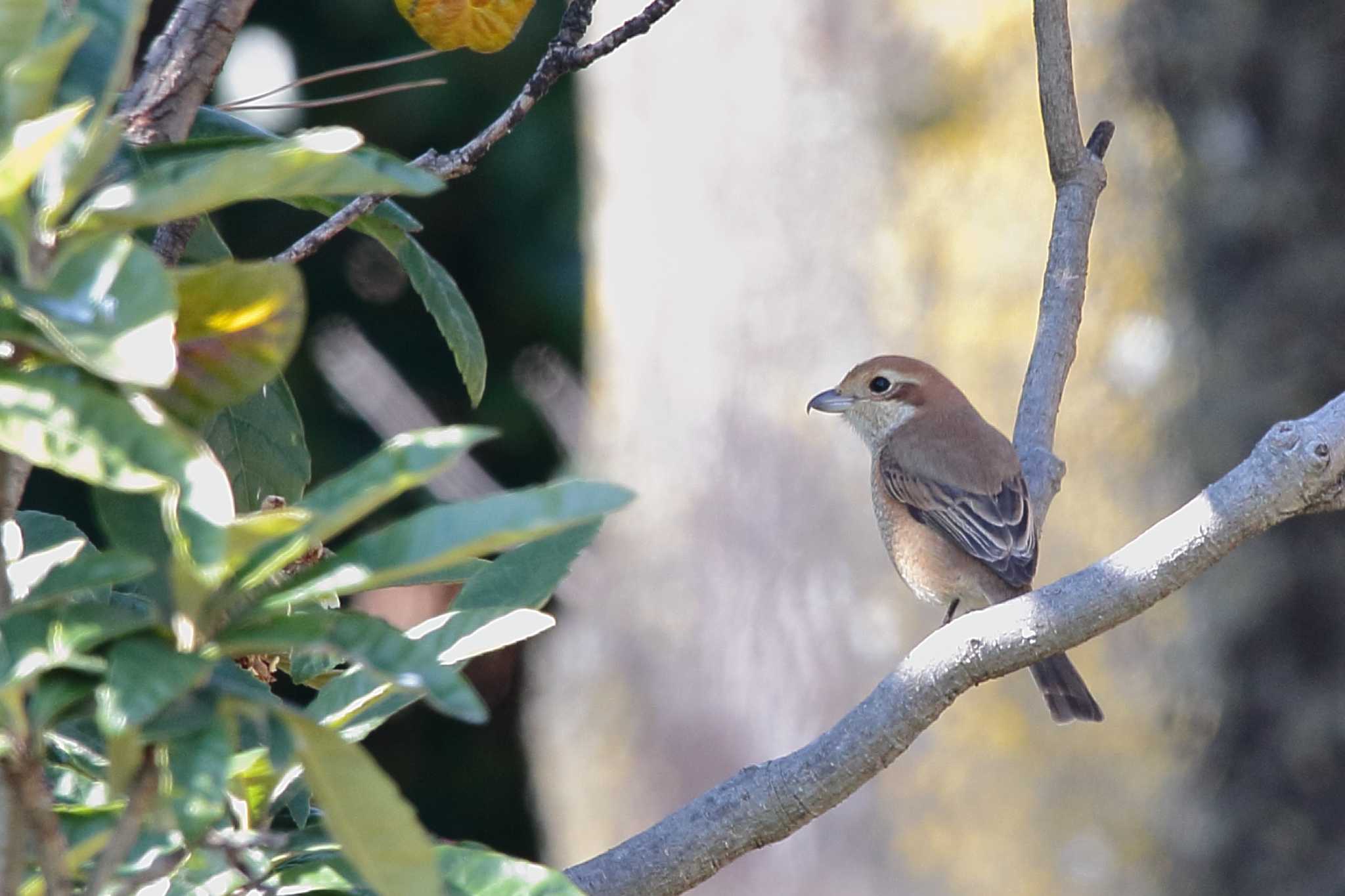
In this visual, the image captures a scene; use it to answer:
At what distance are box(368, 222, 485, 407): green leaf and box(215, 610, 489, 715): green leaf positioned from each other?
62cm

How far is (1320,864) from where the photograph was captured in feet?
14.8

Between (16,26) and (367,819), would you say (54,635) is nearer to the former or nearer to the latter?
(367,819)

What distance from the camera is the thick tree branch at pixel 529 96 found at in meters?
1.52

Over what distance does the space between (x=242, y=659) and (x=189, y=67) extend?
20.4 inches

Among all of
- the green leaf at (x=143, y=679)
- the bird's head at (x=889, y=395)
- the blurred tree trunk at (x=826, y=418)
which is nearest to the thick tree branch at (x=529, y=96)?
the green leaf at (x=143, y=679)

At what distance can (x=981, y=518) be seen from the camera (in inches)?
140

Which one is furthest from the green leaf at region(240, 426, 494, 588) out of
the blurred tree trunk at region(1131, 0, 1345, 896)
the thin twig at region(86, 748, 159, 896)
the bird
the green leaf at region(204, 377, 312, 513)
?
the blurred tree trunk at region(1131, 0, 1345, 896)

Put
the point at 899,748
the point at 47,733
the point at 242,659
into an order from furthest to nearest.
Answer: the point at 899,748 → the point at 242,659 → the point at 47,733

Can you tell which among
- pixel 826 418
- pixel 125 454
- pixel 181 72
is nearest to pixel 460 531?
pixel 125 454

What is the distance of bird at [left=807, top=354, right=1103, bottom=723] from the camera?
339cm

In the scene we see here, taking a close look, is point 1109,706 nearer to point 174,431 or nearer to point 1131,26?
point 1131,26

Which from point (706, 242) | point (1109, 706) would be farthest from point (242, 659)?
point (706, 242)

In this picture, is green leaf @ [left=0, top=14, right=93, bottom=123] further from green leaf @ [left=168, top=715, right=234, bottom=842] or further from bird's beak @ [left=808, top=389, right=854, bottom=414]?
bird's beak @ [left=808, top=389, right=854, bottom=414]

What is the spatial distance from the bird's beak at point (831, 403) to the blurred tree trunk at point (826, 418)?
2.91 feet
